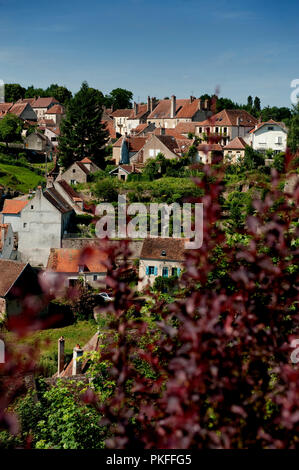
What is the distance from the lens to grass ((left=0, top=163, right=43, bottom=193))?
152ft

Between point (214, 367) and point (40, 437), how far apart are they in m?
6.40

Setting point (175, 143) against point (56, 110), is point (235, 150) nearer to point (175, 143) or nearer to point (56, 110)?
point (175, 143)

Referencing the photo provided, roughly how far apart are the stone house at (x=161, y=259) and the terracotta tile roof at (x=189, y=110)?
1466 inches

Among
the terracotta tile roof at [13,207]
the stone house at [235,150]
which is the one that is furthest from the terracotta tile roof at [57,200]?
the stone house at [235,150]

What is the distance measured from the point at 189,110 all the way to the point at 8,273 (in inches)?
1712

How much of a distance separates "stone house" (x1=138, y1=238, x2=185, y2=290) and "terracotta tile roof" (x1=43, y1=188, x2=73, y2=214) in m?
7.67

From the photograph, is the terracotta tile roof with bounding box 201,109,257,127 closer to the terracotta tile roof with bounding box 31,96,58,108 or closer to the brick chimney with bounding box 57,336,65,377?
the brick chimney with bounding box 57,336,65,377

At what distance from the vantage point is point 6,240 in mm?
31891

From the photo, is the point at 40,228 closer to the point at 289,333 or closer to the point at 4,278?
the point at 4,278

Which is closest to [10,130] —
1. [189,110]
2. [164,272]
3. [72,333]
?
[189,110]

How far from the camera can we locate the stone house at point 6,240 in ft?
104

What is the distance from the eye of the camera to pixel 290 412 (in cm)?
307

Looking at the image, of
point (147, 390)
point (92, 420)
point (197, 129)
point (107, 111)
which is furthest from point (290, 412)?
point (107, 111)

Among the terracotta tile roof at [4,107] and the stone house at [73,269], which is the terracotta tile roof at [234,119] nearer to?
the stone house at [73,269]
